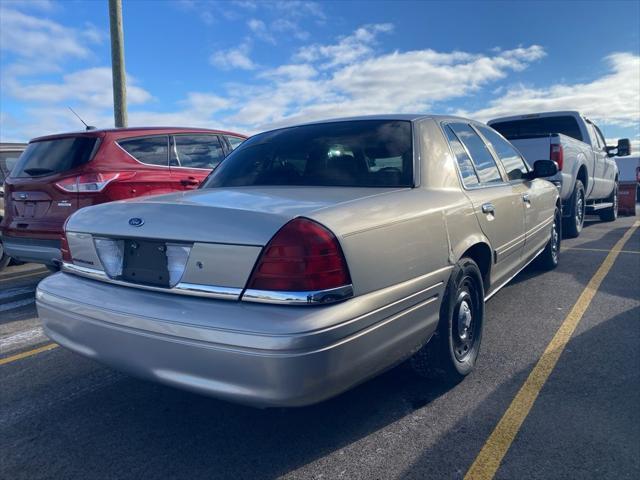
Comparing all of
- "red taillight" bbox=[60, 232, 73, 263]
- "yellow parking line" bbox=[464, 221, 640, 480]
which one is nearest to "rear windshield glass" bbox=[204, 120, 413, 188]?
"red taillight" bbox=[60, 232, 73, 263]

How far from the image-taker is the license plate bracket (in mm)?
2479

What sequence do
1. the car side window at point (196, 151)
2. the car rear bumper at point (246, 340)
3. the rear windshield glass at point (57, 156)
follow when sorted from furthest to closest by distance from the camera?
the car side window at point (196, 151) < the rear windshield glass at point (57, 156) < the car rear bumper at point (246, 340)

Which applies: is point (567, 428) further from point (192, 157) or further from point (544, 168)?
point (192, 157)

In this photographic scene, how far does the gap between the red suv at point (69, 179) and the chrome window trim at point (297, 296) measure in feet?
11.7

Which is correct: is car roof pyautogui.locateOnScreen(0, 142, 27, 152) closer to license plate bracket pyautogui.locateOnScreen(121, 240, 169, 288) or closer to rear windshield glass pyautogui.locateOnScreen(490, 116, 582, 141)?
license plate bracket pyautogui.locateOnScreen(121, 240, 169, 288)

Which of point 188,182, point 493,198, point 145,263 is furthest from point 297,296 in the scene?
point 188,182

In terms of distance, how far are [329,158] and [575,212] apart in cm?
675

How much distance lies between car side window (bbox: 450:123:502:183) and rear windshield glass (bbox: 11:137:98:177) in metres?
3.71

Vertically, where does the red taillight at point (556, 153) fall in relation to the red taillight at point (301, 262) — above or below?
above

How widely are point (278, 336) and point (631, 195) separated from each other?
46.2 ft

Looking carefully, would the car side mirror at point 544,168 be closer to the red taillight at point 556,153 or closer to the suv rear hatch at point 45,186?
the red taillight at point 556,153

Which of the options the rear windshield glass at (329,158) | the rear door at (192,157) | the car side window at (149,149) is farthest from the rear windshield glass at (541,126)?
the rear windshield glass at (329,158)

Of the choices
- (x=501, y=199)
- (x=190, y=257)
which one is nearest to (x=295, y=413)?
(x=190, y=257)

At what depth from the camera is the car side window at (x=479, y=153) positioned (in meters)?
3.91
